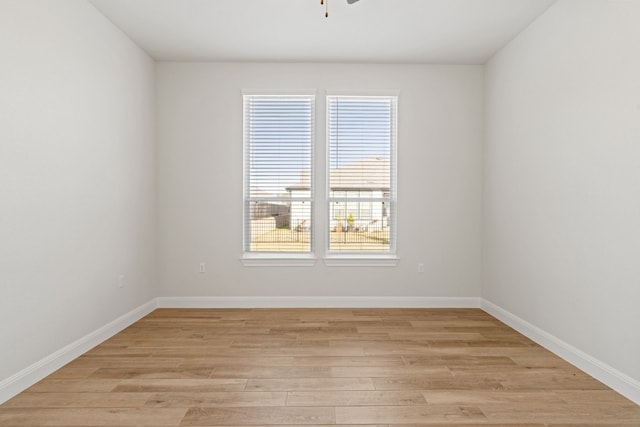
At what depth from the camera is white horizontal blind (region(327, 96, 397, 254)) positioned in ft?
15.3

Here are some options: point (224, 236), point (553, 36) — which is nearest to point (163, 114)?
point (224, 236)

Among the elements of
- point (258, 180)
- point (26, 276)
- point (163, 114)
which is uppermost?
point (163, 114)

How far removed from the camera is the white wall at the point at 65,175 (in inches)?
96.4

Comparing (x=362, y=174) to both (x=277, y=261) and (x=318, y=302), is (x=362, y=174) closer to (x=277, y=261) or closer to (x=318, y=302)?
(x=277, y=261)

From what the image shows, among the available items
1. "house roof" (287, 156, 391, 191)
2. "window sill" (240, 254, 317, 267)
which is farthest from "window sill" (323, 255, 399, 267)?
"house roof" (287, 156, 391, 191)

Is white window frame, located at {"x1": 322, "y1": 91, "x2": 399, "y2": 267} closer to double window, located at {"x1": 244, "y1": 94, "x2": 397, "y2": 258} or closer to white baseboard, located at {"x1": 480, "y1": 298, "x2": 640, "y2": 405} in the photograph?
double window, located at {"x1": 244, "y1": 94, "x2": 397, "y2": 258}

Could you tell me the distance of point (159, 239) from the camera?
4.62 meters

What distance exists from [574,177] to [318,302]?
2.98 m

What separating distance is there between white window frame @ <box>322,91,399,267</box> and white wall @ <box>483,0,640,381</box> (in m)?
1.17

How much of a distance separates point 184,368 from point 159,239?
84.6 inches

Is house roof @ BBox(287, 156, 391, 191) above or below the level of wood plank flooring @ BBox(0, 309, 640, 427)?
above

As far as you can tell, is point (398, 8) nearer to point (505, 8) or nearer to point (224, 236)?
point (505, 8)

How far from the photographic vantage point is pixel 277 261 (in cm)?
464

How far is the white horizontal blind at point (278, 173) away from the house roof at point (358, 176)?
154 mm
